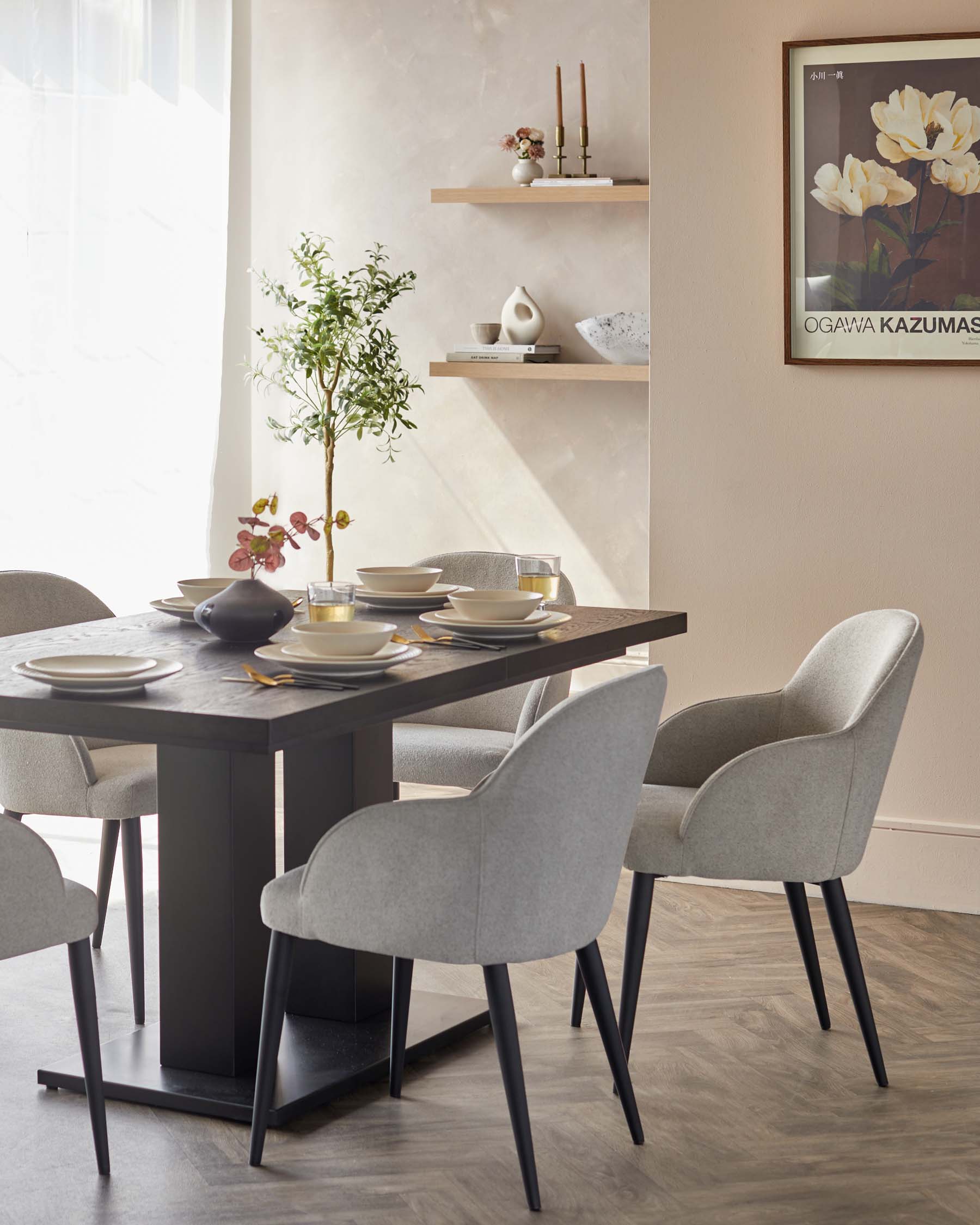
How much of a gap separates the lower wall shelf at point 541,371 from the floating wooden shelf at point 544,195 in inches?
19.7

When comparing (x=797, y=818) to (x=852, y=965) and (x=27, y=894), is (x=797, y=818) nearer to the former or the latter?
(x=852, y=965)

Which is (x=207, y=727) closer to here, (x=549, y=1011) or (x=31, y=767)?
(x=31, y=767)

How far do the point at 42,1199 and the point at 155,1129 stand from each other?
0.89 ft

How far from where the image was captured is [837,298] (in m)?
3.89

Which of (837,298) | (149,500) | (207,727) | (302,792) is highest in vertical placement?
(837,298)

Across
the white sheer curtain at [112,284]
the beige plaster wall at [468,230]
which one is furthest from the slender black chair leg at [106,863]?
the beige plaster wall at [468,230]

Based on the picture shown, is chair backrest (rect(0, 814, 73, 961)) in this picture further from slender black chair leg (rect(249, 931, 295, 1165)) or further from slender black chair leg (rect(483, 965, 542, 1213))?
slender black chair leg (rect(483, 965, 542, 1213))

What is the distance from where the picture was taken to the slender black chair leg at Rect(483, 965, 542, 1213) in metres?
2.37

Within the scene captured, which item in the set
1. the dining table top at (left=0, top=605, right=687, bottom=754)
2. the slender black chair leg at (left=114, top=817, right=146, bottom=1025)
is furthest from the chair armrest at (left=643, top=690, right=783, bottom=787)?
the slender black chair leg at (left=114, top=817, right=146, bottom=1025)

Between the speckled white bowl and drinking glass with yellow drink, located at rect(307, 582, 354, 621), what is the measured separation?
2.34 metres

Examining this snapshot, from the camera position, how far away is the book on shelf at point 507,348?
16.6 ft

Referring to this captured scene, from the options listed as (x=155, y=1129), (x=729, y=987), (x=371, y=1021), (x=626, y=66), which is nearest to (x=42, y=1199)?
(x=155, y=1129)

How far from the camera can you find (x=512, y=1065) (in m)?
2.37

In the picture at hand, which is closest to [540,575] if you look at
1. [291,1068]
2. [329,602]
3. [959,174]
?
[329,602]
